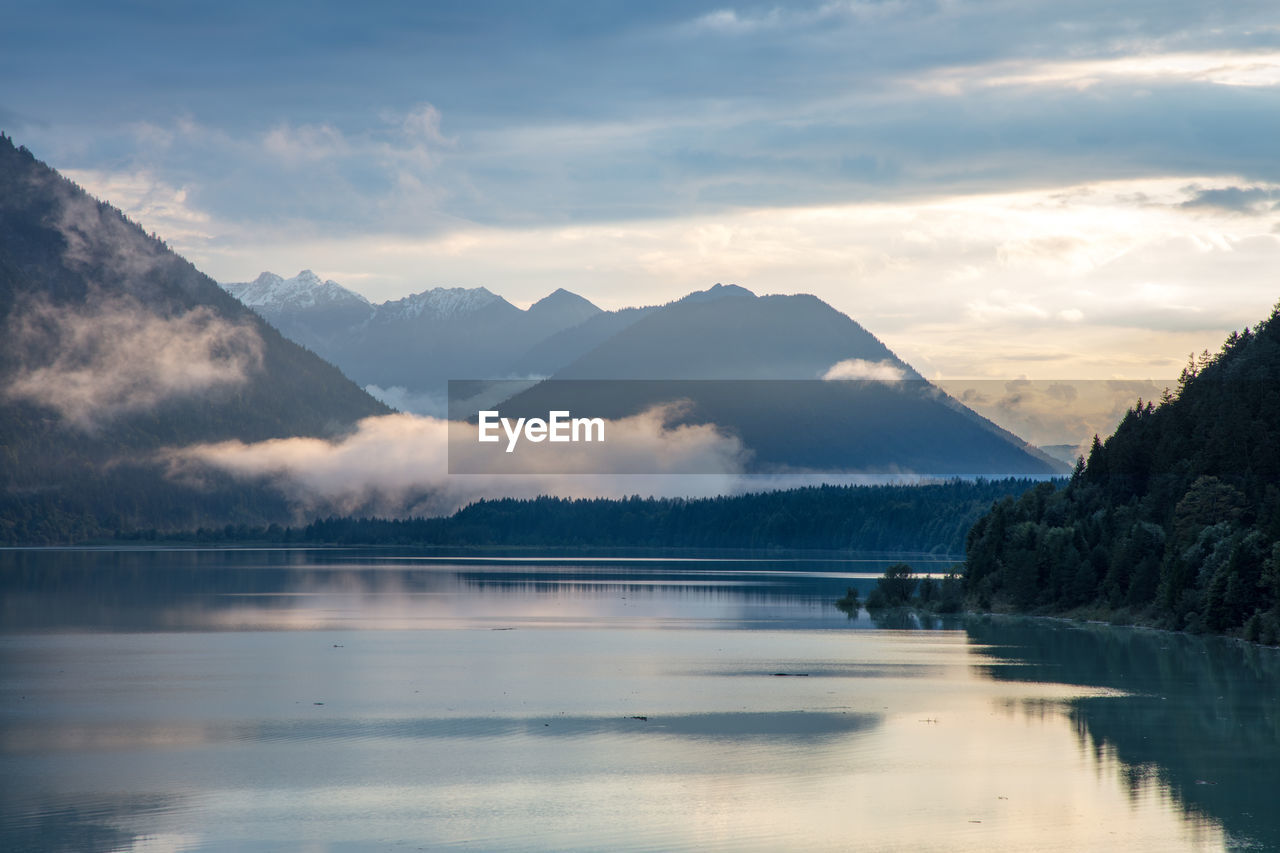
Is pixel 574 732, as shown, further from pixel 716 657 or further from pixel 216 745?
pixel 716 657

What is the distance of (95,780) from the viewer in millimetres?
44625

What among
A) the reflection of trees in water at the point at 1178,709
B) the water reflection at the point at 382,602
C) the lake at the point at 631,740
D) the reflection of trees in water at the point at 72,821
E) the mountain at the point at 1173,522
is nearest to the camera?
the reflection of trees in water at the point at 72,821

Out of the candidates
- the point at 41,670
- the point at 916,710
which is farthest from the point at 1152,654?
the point at 41,670

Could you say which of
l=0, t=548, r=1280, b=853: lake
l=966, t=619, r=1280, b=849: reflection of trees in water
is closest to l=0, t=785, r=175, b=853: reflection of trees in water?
l=0, t=548, r=1280, b=853: lake

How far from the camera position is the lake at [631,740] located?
38.9 meters

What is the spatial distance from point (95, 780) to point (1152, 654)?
63275mm

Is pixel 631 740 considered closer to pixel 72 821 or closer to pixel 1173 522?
pixel 72 821

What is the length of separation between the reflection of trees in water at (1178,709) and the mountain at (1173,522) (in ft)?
12.8

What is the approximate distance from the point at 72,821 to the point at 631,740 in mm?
20946

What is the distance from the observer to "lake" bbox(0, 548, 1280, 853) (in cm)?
3891

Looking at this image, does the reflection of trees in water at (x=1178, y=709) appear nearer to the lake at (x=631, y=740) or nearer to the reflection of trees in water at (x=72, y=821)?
the lake at (x=631, y=740)

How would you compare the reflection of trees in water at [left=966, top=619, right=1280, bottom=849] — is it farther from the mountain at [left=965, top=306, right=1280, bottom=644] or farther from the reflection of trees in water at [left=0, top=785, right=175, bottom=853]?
the reflection of trees in water at [left=0, top=785, right=175, bottom=853]

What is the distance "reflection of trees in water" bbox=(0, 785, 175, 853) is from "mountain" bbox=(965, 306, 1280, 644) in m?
68.8

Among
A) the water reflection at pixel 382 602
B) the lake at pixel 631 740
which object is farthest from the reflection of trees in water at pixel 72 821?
the water reflection at pixel 382 602
